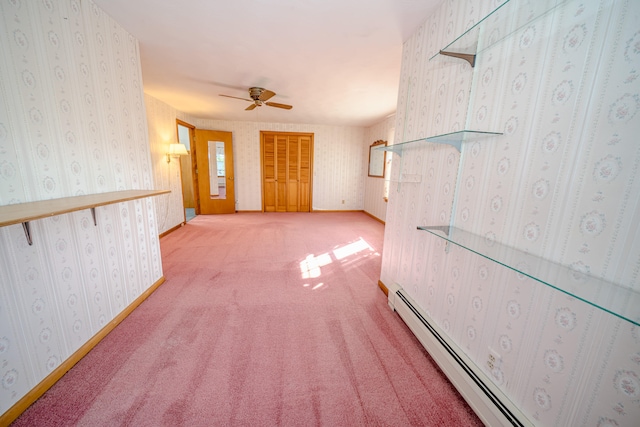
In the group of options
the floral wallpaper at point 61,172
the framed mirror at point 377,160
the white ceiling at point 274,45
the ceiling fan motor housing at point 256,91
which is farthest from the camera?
the framed mirror at point 377,160

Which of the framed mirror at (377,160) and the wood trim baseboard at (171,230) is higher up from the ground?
the framed mirror at (377,160)

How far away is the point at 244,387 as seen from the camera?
1358 millimetres

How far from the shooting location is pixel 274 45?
2189 mm

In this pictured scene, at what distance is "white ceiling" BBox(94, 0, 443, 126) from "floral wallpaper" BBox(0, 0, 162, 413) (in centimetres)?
40

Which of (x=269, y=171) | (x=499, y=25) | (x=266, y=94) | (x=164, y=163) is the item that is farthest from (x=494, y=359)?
(x=269, y=171)

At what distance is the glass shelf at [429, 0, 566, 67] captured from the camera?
3.32 feet

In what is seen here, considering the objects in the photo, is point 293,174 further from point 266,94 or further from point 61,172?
point 61,172

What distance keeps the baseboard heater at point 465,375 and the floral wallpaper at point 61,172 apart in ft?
7.72

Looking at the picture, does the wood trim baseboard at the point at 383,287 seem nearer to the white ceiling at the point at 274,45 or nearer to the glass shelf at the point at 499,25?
the glass shelf at the point at 499,25

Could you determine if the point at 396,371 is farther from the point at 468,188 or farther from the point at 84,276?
the point at 84,276

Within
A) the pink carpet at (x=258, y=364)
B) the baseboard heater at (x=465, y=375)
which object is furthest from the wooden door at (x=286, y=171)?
the baseboard heater at (x=465, y=375)

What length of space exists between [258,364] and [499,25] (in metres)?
2.41

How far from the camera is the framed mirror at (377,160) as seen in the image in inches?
214

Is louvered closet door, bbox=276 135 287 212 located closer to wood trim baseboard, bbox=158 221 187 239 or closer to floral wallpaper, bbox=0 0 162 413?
wood trim baseboard, bbox=158 221 187 239
